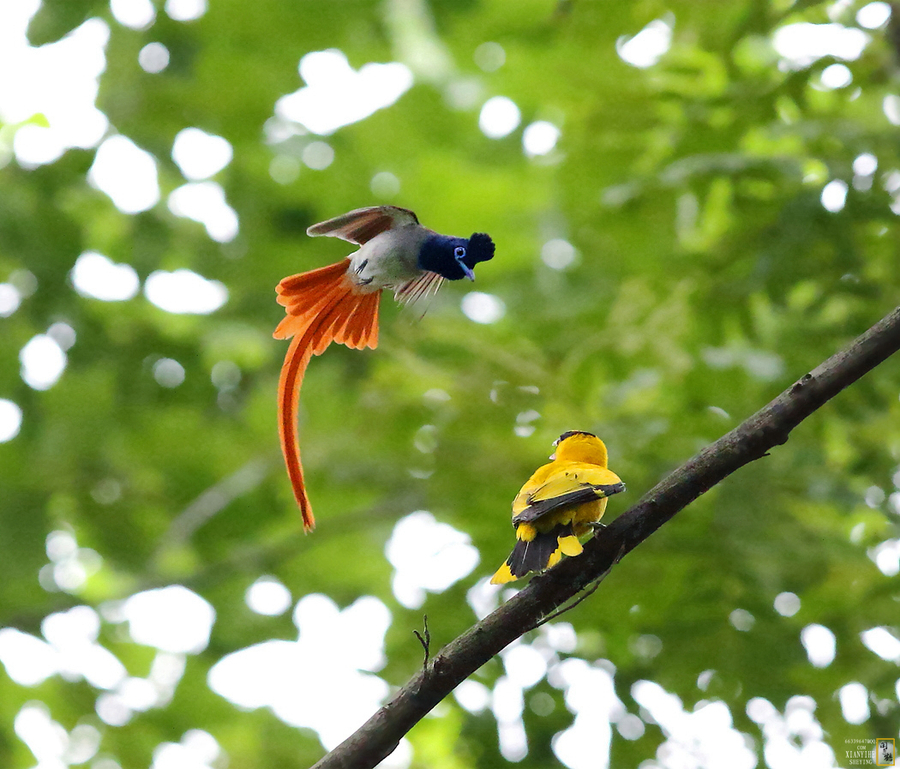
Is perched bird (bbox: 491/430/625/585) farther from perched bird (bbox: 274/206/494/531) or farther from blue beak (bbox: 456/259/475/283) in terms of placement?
blue beak (bbox: 456/259/475/283)

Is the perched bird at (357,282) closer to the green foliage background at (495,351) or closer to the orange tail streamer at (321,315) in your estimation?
the orange tail streamer at (321,315)

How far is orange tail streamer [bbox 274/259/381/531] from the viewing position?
134cm

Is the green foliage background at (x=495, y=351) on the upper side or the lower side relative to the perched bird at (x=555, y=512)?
lower

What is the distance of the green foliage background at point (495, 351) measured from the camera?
3.19 m

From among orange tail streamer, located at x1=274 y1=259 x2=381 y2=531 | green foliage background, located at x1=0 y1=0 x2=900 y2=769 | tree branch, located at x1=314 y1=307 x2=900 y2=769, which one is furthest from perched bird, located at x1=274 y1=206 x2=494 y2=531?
green foliage background, located at x1=0 y1=0 x2=900 y2=769

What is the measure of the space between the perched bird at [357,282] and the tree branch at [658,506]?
486 mm

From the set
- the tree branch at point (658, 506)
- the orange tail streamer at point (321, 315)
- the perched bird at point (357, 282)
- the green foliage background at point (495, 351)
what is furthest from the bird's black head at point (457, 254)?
the green foliage background at point (495, 351)

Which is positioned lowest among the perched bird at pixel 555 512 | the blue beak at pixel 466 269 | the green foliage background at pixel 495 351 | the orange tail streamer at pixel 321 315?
the green foliage background at pixel 495 351

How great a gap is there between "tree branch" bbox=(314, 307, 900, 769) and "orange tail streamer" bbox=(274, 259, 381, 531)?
0.49 meters

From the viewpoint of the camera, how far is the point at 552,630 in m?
3.26

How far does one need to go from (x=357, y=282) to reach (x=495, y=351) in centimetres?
210

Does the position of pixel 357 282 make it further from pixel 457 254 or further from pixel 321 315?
pixel 457 254

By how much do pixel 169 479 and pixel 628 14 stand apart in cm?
289

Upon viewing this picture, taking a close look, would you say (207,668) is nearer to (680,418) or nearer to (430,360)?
(430,360)
